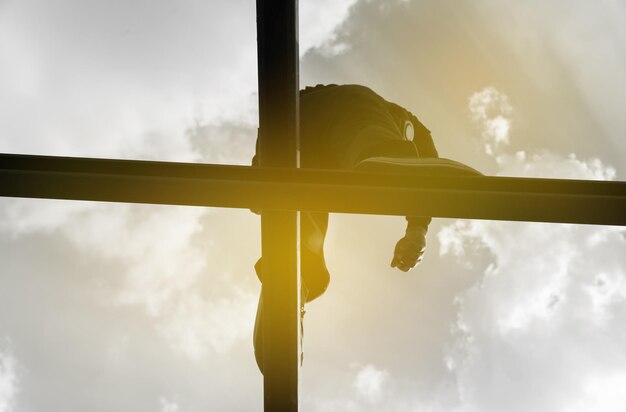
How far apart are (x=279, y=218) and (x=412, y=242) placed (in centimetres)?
69

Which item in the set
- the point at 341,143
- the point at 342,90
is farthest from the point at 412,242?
the point at 342,90

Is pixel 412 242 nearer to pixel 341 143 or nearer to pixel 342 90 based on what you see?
pixel 341 143

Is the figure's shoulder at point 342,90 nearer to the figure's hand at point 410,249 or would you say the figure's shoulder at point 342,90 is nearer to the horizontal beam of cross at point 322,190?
the figure's hand at point 410,249

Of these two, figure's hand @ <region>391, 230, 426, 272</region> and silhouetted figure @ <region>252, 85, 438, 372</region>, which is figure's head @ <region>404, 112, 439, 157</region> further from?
figure's hand @ <region>391, 230, 426, 272</region>

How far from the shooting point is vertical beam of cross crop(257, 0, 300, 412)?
2.38 m

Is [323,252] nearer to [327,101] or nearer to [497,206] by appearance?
[327,101]

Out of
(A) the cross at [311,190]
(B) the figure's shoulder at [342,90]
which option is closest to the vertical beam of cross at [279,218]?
(A) the cross at [311,190]

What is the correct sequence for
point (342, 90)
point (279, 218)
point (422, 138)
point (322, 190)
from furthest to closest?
point (422, 138)
point (342, 90)
point (279, 218)
point (322, 190)

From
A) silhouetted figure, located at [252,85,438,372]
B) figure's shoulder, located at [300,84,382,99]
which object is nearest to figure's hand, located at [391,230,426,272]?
silhouetted figure, located at [252,85,438,372]

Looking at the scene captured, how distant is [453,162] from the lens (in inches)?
88.3

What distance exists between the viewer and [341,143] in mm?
3227

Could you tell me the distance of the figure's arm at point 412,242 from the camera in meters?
2.93

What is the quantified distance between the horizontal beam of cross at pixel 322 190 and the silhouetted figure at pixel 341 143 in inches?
35.0

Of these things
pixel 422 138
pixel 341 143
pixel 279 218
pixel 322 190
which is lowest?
pixel 322 190
